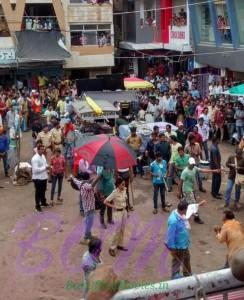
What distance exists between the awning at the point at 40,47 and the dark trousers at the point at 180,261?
22.2 m

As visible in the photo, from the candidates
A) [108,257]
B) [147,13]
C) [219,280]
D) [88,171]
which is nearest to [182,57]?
[147,13]

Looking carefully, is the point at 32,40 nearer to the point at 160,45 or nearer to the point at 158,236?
the point at 160,45

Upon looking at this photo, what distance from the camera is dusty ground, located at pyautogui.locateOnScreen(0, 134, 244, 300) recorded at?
350 inches

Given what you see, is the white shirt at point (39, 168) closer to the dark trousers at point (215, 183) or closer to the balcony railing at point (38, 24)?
the dark trousers at point (215, 183)

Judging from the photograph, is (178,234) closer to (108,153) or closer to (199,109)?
(108,153)

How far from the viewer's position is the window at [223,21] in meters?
26.1

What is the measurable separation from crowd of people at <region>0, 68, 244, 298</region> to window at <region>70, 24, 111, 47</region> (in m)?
7.24

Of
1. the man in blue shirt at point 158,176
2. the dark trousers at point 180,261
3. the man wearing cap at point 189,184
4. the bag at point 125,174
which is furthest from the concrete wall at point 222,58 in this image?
the dark trousers at point 180,261

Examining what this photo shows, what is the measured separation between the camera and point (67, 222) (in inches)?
460

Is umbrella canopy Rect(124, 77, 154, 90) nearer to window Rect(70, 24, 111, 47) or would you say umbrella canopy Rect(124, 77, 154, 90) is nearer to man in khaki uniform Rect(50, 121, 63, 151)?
man in khaki uniform Rect(50, 121, 63, 151)

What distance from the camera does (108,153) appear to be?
1016 centimetres

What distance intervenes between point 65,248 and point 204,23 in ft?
68.1

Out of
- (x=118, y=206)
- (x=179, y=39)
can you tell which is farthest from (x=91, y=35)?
(x=118, y=206)

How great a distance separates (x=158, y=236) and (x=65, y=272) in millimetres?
2273
